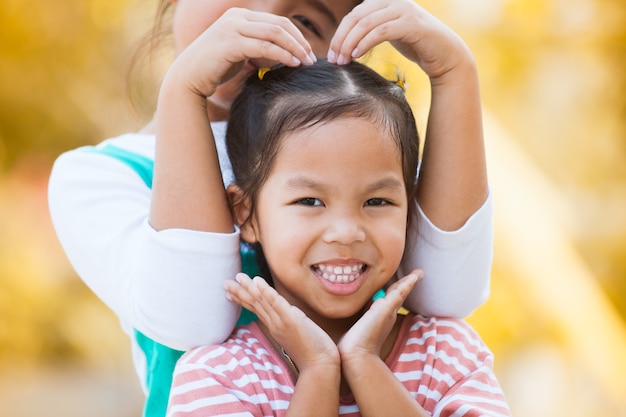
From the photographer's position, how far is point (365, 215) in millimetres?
1350

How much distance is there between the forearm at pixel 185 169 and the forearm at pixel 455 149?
376mm

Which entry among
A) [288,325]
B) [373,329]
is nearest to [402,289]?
[373,329]

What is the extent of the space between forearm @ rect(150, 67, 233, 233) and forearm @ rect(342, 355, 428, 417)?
315 mm

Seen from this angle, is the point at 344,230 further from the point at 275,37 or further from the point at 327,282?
the point at 275,37

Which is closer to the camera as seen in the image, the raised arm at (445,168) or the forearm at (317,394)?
the forearm at (317,394)

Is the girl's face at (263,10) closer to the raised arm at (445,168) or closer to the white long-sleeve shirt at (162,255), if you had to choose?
the white long-sleeve shirt at (162,255)

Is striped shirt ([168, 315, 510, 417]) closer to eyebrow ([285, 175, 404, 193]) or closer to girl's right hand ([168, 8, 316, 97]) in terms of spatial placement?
eyebrow ([285, 175, 404, 193])

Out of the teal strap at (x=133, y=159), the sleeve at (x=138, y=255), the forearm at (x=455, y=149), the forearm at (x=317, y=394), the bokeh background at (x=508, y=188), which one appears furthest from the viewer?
the bokeh background at (x=508, y=188)

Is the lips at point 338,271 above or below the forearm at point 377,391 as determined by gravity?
above

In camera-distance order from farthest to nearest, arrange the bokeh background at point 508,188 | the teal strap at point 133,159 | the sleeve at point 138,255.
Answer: the bokeh background at point 508,188, the teal strap at point 133,159, the sleeve at point 138,255

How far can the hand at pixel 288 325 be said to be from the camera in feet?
4.24

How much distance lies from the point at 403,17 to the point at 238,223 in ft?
1.48

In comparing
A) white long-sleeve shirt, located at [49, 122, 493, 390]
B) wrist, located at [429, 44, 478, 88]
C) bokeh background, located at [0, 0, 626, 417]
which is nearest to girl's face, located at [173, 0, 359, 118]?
white long-sleeve shirt, located at [49, 122, 493, 390]

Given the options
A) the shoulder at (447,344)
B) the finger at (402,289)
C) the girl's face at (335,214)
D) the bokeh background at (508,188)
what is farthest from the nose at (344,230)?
the bokeh background at (508,188)
